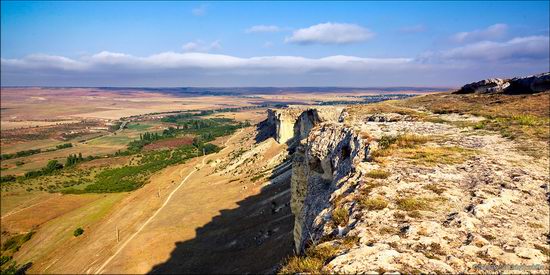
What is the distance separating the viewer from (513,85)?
3378cm

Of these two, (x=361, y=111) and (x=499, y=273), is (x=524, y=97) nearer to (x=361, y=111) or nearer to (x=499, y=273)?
(x=361, y=111)

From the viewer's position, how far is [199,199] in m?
60.4

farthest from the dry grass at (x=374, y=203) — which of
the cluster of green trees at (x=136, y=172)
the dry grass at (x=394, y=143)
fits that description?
the cluster of green trees at (x=136, y=172)

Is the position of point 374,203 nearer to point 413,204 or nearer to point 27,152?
point 413,204

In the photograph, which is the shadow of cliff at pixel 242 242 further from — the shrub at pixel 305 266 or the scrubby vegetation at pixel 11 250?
the scrubby vegetation at pixel 11 250

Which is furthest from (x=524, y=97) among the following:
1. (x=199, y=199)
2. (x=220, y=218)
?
(x=199, y=199)

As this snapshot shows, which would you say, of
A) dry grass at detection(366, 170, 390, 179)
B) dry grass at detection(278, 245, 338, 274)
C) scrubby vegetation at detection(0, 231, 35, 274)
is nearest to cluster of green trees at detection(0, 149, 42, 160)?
scrubby vegetation at detection(0, 231, 35, 274)

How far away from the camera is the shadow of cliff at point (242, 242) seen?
104 feet

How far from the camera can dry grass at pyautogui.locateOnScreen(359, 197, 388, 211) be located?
1030cm

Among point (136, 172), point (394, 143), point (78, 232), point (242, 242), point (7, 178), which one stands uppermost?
point (394, 143)

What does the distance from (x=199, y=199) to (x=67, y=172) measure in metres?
74.5

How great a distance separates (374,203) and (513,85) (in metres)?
31.6

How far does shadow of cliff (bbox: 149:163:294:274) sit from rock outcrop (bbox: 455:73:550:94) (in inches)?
979

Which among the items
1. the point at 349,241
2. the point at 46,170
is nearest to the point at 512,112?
the point at 349,241
